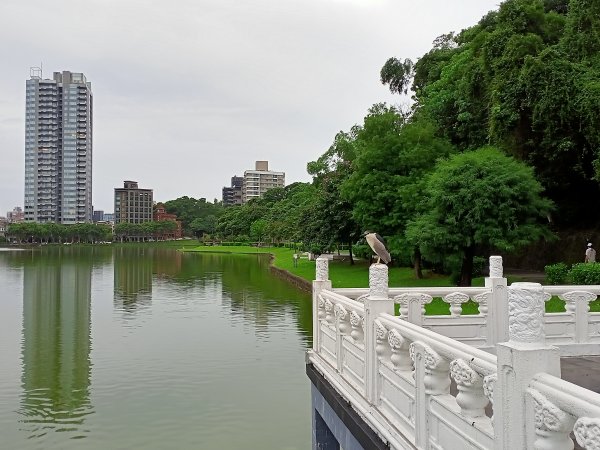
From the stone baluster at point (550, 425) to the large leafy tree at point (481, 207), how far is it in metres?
12.7

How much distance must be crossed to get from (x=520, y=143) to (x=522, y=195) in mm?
3509

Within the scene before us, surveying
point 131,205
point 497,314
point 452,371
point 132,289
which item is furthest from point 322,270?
point 131,205

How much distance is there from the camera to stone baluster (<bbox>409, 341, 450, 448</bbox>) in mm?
2955

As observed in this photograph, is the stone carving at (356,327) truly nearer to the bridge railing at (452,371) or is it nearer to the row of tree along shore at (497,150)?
the bridge railing at (452,371)

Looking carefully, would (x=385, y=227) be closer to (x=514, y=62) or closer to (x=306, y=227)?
(x=514, y=62)

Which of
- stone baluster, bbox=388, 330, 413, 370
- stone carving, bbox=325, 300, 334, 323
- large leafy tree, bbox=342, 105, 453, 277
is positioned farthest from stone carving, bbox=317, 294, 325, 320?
large leafy tree, bbox=342, 105, 453, 277

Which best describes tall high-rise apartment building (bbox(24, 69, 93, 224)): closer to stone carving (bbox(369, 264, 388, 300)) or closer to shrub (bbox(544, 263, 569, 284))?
shrub (bbox(544, 263, 569, 284))

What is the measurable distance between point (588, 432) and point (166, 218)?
126 meters

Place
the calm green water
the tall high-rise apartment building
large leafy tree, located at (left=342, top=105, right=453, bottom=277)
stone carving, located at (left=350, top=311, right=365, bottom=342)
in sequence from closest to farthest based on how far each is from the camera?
1. stone carving, located at (left=350, top=311, right=365, bottom=342)
2. the calm green water
3. large leafy tree, located at (left=342, top=105, right=453, bottom=277)
4. the tall high-rise apartment building

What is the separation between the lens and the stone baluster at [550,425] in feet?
6.27

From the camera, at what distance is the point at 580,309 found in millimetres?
5621

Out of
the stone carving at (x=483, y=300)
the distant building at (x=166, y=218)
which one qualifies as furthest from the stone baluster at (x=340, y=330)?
the distant building at (x=166, y=218)

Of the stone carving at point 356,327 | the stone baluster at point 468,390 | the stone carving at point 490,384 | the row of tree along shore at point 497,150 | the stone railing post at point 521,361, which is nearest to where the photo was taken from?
the stone railing post at point 521,361

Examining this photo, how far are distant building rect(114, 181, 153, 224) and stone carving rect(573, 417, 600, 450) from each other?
12886 cm
